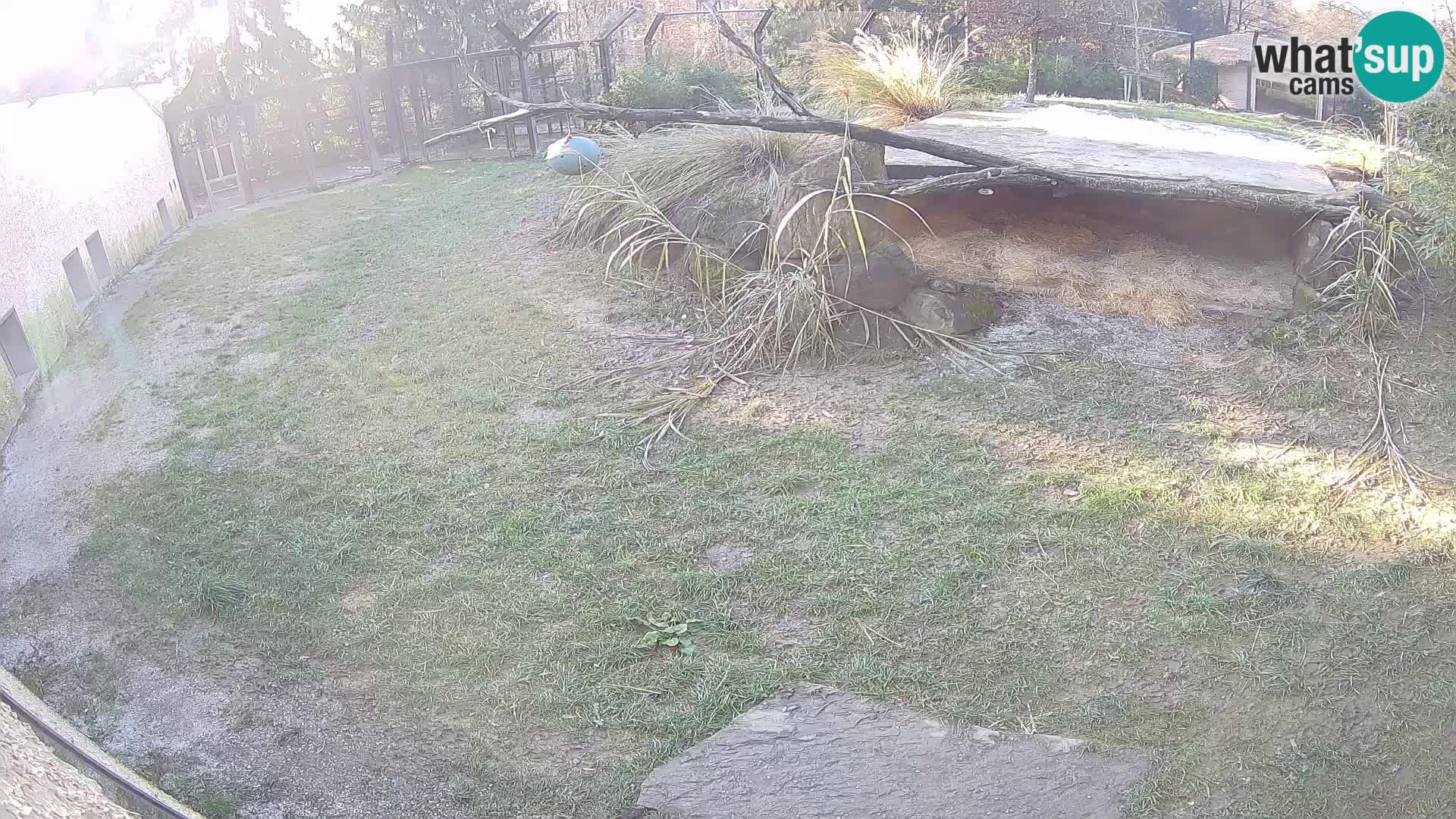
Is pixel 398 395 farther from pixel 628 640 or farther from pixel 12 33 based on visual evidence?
pixel 12 33

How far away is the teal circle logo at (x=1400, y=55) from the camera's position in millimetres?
5797

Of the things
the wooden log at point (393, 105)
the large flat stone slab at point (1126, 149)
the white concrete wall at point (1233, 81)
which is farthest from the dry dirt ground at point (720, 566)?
the white concrete wall at point (1233, 81)

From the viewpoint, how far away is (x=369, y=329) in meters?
6.61

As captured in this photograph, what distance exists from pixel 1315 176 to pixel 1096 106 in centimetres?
380

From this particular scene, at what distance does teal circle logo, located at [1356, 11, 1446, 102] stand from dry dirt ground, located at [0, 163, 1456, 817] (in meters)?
1.57

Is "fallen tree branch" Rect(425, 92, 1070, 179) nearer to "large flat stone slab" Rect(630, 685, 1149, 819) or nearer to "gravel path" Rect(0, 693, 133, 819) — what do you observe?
"large flat stone slab" Rect(630, 685, 1149, 819)

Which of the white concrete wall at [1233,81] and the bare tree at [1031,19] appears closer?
the bare tree at [1031,19]

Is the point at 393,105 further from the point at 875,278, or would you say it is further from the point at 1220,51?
the point at 1220,51

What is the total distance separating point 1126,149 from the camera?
22.5ft

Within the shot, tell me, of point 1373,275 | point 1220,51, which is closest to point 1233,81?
point 1220,51

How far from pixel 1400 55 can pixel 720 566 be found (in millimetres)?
5165

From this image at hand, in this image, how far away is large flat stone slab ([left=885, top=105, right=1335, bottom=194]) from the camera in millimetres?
6035

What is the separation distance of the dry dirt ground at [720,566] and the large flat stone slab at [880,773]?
0.25 ft

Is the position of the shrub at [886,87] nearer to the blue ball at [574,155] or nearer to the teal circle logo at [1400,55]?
the blue ball at [574,155]
